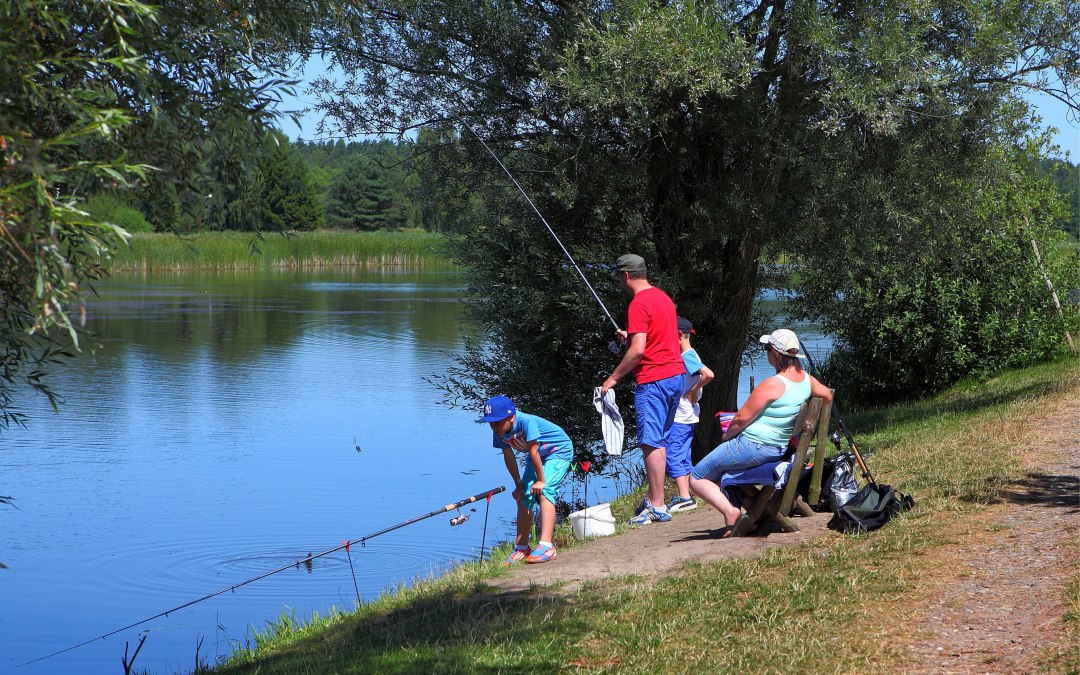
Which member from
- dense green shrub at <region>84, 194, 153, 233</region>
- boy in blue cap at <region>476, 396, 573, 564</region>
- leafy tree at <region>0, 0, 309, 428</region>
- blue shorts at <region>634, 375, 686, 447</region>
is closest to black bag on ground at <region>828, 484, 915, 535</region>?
blue shorts at <region>634, 375, 686, 447</region>

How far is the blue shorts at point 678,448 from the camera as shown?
8.07 meters

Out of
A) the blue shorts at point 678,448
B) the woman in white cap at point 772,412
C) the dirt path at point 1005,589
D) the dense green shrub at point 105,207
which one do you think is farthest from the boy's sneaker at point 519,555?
the dense green shrub at point 105,207

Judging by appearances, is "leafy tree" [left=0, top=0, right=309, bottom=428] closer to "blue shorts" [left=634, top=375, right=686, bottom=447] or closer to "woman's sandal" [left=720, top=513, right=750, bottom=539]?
"blue shorts" [left=634, top=375, right=686, bottom=447]

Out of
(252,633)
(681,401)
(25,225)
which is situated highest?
(25,225)

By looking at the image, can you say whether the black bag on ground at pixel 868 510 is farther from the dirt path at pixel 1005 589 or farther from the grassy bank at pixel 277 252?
the grassy bank at pixel 277 252

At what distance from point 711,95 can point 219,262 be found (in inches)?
2039

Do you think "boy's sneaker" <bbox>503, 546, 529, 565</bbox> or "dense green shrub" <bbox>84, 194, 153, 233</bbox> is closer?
"dense green shrub" <bbox>84, 194, 153, 233</bbox>

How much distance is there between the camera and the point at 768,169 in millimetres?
10164

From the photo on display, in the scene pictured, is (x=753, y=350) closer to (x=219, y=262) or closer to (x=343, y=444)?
(x=343, y=444)

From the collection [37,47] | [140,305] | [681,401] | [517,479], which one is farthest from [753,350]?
[140,305]

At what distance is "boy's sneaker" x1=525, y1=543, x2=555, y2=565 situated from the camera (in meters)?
7.37

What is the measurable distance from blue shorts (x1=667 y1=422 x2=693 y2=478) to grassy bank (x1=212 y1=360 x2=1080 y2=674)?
1459 mm

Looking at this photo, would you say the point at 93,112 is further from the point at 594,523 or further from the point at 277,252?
the point at 277,252

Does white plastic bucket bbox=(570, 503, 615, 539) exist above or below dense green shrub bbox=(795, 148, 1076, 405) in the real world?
below
